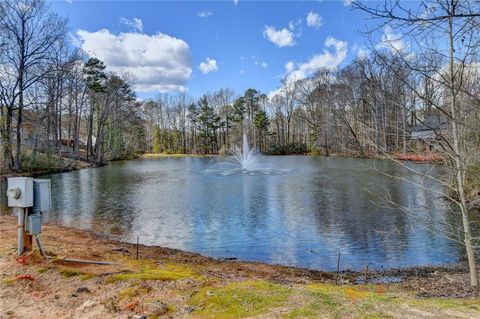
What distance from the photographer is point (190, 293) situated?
331 cm

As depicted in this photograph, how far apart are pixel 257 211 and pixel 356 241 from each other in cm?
407

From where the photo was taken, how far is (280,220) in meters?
10.5

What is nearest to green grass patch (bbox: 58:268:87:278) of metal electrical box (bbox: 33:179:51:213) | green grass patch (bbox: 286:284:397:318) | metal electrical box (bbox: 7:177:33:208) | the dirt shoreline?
the dirt shoreline

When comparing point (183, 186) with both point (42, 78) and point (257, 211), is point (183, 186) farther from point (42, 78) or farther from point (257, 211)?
point (42, 78)

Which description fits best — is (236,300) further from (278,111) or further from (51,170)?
(278,111)

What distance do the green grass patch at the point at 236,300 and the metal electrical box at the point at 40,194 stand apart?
2320 millimetres

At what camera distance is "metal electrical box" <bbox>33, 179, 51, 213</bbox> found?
13.8ft

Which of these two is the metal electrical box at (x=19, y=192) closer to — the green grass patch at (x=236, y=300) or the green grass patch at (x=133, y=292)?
the green grass patch at (x=133, y=292)

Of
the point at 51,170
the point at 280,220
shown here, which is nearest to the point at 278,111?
the point at 51,170

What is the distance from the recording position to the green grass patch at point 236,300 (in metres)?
2.84

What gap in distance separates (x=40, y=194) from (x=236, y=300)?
2.75 m

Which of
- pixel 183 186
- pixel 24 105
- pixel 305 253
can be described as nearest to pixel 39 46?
pixel 24 105

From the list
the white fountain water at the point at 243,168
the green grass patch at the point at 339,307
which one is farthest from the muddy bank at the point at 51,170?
the green grass patch at the point at 339,307

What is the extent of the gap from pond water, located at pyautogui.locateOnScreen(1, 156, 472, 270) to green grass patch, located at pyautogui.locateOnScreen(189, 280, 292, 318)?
2.55 meters
